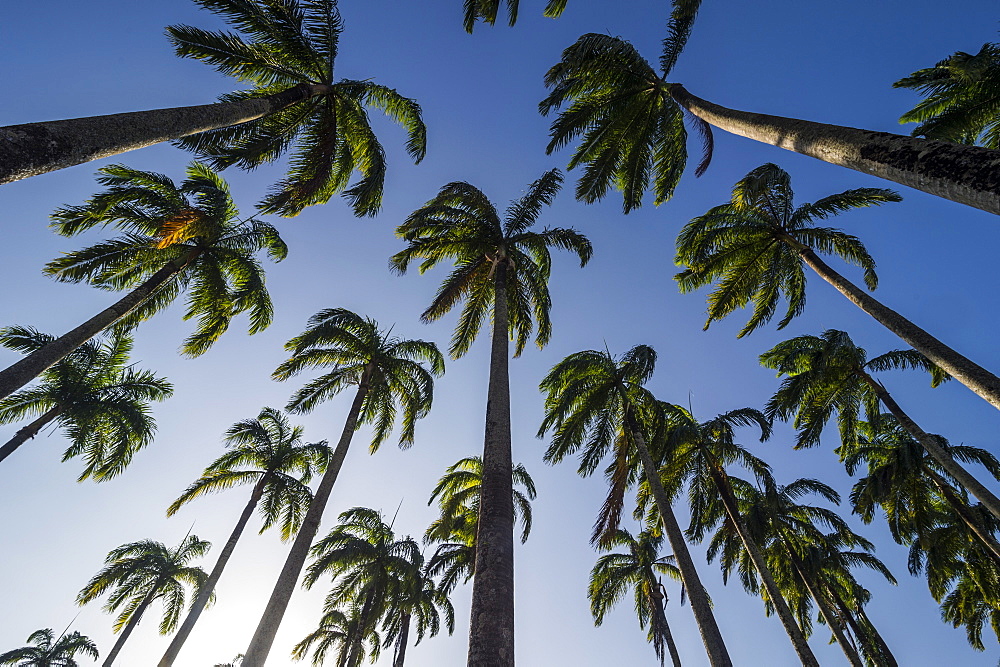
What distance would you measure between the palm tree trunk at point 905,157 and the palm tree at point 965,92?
6.23m

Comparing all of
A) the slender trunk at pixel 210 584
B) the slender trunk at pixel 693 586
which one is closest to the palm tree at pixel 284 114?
the slender trunk at pixel 693 586

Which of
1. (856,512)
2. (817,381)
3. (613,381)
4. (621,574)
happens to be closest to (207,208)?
(613,381)

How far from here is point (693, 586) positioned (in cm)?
1448

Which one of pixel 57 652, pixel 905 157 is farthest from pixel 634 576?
pixel 57 652

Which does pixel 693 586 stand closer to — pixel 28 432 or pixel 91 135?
pixel 91 135

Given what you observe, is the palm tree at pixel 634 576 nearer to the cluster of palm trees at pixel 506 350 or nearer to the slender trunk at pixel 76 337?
the cluster of palm trees at pixel 506 350

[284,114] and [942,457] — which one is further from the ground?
[284,114]

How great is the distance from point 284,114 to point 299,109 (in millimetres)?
441

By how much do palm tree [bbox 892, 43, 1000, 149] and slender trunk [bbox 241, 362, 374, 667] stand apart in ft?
62.8

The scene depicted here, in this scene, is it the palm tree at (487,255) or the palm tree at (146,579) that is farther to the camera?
the palm tree at (146,579)

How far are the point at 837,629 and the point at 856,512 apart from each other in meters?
5.15

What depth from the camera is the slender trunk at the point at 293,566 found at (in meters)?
12.7

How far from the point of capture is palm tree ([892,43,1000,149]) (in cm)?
927

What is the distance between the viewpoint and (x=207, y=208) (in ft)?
55.5
